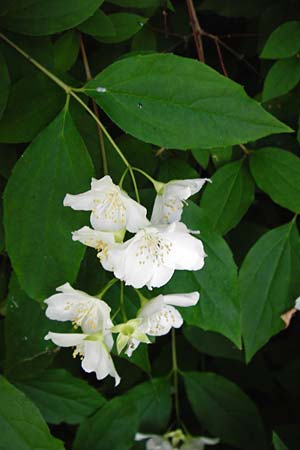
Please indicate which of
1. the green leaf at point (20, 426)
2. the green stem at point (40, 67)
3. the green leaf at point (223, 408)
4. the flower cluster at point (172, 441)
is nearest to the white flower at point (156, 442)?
the flower cluster at point (172, 441)

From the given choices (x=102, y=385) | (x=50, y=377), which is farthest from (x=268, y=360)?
(x=50, y=377)

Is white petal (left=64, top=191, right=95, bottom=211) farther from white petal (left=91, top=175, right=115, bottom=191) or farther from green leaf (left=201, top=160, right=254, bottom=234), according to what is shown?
green leaf (left=201, top=160, right=254, bottom=234)

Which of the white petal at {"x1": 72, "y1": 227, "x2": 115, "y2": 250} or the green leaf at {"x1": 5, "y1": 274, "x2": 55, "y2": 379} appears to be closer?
the white petal at {"x1": 72, "y1": 227, "x2": 115, "y2": 250}

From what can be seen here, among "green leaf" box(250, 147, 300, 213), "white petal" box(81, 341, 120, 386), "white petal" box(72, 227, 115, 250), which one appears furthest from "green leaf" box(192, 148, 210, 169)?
"white petal" box(81, 341, 120, 386)

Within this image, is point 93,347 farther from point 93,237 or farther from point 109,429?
point 109,429

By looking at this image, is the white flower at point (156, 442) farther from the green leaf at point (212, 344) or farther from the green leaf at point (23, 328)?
the green leaf at point (23, 328)

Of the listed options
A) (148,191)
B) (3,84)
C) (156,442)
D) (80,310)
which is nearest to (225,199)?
(148,191)
